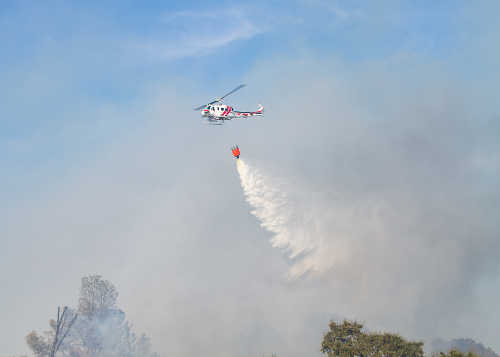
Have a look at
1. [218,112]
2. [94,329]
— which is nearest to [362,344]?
[218,112]

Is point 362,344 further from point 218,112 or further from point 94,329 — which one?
point 94,329

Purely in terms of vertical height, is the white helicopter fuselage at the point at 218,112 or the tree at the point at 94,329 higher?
the white helicopter fuselage at the point at 218,112

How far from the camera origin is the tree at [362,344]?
7344 cm

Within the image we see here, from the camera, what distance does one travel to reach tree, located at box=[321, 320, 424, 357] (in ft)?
241

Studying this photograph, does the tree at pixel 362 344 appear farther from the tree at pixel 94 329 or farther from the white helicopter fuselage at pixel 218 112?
the tree at pixel 94 329

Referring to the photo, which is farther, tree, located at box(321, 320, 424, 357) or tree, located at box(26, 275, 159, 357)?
tree, located at box(26, 275, 159, 357)

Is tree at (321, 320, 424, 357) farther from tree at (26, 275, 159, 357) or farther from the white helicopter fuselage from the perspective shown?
tree at (26, 275, 159, 357)

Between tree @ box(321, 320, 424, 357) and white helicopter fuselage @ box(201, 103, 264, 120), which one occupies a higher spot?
white helicopter fuselage @ box(201, 103, 264, 120)

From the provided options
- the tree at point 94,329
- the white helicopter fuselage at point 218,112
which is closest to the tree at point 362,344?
the white helicopter fuselage at point 218,112

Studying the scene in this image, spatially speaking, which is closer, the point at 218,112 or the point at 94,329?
the point at 218,112

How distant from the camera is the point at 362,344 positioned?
253 ft

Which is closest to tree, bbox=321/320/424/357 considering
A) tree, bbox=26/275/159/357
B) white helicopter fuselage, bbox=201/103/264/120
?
white helicopter fuselage, bbox=201/103/264/120

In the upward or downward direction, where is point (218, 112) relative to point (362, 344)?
upward

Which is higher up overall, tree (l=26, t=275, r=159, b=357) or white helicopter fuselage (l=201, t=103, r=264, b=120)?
Result: white helicopter fuselage (l=201, t=103, r=264, b=120)
